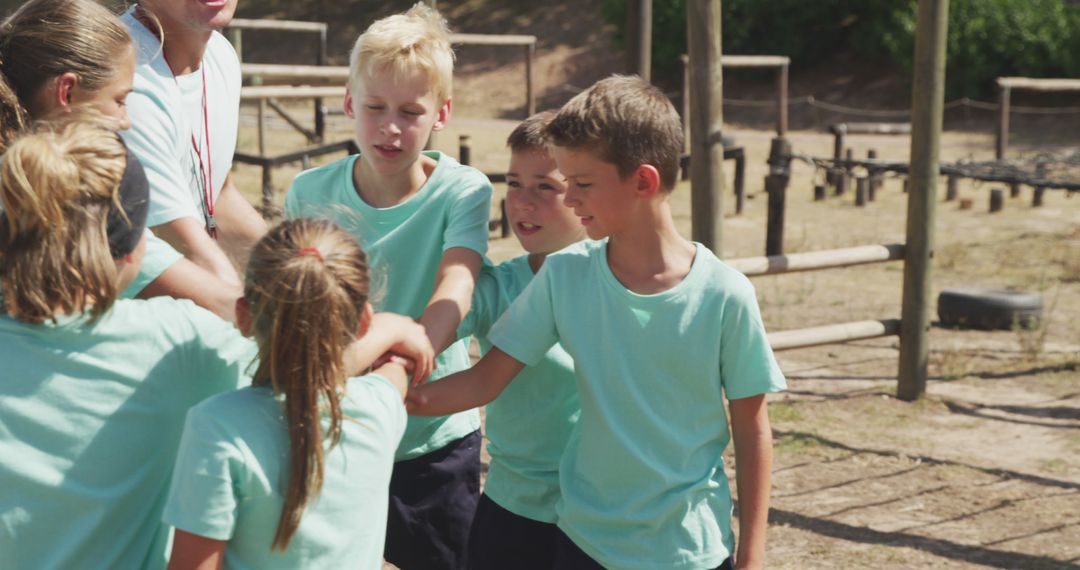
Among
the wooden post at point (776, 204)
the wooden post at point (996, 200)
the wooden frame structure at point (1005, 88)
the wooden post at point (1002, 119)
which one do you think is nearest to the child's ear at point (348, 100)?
the wooden post at point (776, 204)

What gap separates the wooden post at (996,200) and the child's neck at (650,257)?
11.0m

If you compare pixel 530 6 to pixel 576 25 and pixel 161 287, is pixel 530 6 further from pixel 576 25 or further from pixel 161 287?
pixel 161 287

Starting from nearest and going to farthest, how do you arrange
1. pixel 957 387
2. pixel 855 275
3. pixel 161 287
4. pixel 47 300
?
pixel 47 300 → pixel 161 287 → pixel 957 387 → pixel 855 275

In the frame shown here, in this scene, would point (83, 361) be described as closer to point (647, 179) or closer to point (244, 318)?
point (244, 318)

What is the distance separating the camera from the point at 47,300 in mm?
1737

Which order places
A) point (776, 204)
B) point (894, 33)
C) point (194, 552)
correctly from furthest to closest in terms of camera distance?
point (894, 33) < point (776, 204) < point (194, 552)

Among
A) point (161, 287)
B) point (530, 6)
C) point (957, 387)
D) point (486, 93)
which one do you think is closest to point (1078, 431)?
point (957, 387)

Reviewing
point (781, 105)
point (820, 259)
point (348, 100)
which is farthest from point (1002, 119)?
point (348, 100)

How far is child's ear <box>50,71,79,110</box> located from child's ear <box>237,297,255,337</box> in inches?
20.9

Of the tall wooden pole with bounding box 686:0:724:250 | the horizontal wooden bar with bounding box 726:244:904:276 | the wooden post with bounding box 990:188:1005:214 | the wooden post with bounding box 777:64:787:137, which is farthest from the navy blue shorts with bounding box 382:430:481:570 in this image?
the wooden post with bounding box 777:64:787:137

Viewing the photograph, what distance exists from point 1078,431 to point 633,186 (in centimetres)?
413

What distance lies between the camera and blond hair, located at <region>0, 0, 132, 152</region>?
2.10 m

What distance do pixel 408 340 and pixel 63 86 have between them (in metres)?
0.66

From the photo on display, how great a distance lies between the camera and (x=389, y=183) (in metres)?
2.56
